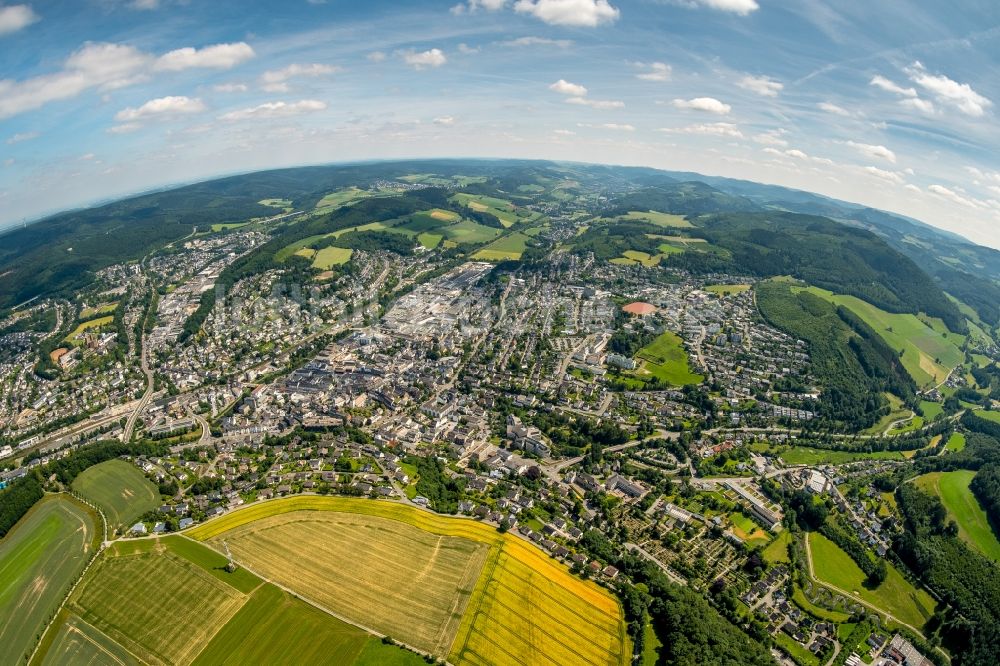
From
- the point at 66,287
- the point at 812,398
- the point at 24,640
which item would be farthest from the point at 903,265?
the point at 66,287

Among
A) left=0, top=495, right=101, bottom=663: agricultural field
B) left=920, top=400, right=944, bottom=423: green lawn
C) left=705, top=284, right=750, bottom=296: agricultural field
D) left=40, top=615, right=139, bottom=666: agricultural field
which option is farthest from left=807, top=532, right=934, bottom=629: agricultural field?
left=705, top=284, right=750, bottom=296: agricultural field

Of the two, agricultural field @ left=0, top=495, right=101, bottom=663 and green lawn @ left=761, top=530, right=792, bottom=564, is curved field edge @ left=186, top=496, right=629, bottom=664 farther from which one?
green lawn @ left=761, top=530, right=792, bottom=564

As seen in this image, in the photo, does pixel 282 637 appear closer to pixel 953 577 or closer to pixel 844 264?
pixel 953 577

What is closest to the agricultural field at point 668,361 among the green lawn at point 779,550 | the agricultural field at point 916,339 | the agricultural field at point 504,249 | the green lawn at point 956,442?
the green lawn at point 779,550

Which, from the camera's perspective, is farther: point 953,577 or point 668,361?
point 668,361

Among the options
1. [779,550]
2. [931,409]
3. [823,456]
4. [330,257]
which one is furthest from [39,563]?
[931,409]

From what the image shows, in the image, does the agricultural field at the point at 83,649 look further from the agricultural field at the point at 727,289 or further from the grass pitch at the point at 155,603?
the agricultural field at the point at 727,289
